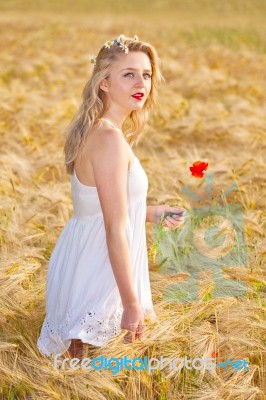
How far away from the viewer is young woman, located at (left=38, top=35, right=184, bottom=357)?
8.41ft

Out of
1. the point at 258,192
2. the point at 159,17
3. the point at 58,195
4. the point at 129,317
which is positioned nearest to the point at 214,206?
the point at 258,192

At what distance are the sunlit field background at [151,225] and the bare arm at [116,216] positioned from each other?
21 cm

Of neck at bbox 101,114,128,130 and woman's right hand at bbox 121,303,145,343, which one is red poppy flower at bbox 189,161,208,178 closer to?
neck at bbox 101,114,128,130

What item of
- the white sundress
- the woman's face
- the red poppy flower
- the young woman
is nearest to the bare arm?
the young woman

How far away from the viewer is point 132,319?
2.46 meters

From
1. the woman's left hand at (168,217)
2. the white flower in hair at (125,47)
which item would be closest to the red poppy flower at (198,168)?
the woman's left hand at (168,217)

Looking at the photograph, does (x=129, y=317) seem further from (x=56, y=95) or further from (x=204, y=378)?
(x=56, y=95)

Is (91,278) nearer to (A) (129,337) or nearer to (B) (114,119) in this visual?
(A) (129,337)

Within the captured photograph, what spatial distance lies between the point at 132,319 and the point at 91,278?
261 millimetres

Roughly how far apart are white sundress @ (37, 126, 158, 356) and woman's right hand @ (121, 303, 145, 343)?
0.13 m

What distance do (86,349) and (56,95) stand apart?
5766 millimetres

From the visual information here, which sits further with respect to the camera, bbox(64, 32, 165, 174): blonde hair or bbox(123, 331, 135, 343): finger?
bbox(64, 32, 165, 174): blonde hair

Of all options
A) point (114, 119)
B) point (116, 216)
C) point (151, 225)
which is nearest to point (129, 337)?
point (116, 216)

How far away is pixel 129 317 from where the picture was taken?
2.46 meters
